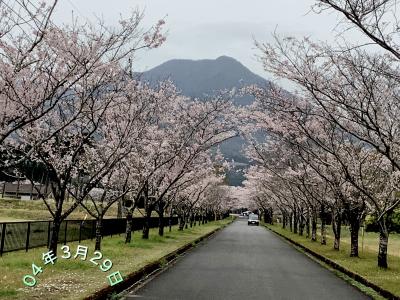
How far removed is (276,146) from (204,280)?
57.9 feet

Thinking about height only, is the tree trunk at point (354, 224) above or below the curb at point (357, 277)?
above

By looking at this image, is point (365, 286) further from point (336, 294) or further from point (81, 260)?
point (81, 260)

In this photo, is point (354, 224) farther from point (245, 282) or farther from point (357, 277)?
point (245, 282)

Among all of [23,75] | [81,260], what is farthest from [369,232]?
[23,75]

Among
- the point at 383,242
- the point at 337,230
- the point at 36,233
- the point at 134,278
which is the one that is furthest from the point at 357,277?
the point at 36,233

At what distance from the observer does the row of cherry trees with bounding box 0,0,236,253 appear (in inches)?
381

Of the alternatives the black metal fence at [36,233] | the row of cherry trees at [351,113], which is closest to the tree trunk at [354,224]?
the row of cherry trees at [351,113]

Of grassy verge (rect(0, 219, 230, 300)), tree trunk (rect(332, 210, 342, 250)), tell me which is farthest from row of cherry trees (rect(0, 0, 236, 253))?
tree trunk (rect(332, 210, 342, 250))

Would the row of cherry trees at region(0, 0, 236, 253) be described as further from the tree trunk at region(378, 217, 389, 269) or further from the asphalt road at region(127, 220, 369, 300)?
the tree trunk at region(378, 217, 389, 269)

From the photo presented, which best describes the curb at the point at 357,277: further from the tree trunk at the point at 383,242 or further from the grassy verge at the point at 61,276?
the grassy verge at the point at 61,276

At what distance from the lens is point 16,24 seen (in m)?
8.70

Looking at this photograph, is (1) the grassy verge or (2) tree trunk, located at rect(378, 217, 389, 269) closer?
(1) the grassy verge

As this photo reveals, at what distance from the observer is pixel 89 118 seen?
45.6 ft

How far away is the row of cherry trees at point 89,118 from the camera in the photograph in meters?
9.68
